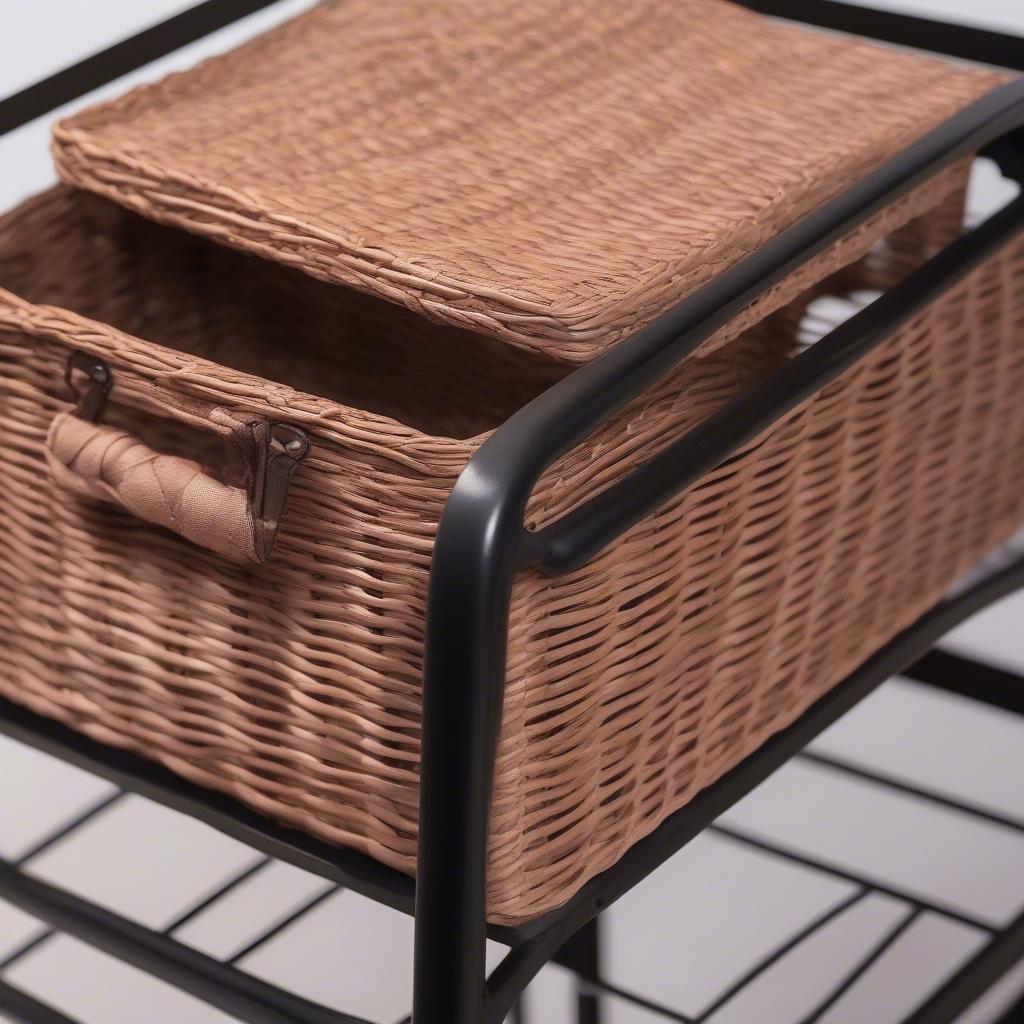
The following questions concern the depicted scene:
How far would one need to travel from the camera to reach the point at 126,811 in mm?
1470

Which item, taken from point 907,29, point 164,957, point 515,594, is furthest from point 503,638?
point 907,29

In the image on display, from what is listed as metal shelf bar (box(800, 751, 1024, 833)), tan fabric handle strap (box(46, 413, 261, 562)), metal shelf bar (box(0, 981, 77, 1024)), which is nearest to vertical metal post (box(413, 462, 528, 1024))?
tan fabric handle strap (box(46, 413, 261, 562))

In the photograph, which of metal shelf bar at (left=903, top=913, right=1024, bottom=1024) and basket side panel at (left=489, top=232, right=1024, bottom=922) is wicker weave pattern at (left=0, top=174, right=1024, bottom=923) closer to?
basket side panel at (left=489, top=232, right=1024, bottom=922)

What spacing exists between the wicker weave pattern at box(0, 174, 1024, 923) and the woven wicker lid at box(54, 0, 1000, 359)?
0.17ft

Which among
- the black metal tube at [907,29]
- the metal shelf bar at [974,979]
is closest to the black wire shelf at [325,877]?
the metal shelf bar at [974,979]

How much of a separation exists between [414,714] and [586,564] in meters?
0.09

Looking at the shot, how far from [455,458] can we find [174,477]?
12 cm

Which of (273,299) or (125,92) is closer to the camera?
(125,92)

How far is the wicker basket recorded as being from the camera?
754 millimetres

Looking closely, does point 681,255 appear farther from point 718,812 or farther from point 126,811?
point 126,811

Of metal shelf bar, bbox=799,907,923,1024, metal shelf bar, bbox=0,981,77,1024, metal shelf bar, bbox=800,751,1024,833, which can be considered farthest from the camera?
metal shelf bar, bbox=800,751,1024,833

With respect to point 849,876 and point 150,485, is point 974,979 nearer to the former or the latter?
point 849,876

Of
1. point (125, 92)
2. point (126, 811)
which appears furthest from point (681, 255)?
point (126, 811)

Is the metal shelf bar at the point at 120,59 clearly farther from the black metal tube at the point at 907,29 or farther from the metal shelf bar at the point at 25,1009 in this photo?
the metal shelf bar at the point at 25,1009
